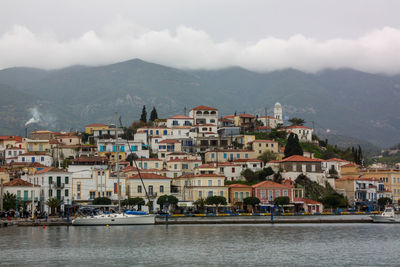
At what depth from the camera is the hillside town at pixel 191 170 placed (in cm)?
10875

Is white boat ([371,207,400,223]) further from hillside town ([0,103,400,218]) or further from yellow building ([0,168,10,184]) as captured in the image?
yellow building ([0,168,10,184])

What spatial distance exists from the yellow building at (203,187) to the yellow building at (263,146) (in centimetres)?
2401

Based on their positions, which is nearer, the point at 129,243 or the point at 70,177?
the point at 129,243

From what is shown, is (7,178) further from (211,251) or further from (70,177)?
(211,251)

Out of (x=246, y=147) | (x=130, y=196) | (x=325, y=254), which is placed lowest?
(x=325, y=254)

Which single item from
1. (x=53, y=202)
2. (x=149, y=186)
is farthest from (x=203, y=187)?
(x=53, y=202)

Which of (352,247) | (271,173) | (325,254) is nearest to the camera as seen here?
(325,254)

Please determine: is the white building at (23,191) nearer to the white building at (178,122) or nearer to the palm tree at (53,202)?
the palm tree at (53,202)

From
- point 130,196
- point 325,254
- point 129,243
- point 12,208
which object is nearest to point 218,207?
point 130,196

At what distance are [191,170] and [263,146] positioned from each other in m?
19.6

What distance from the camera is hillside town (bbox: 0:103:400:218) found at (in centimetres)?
10875

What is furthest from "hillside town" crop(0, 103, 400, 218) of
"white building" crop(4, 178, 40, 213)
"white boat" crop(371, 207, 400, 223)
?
"white boat" crop(371, 207, 400, 223)

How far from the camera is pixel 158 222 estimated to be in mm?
99312

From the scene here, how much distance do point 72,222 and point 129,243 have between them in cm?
2555
